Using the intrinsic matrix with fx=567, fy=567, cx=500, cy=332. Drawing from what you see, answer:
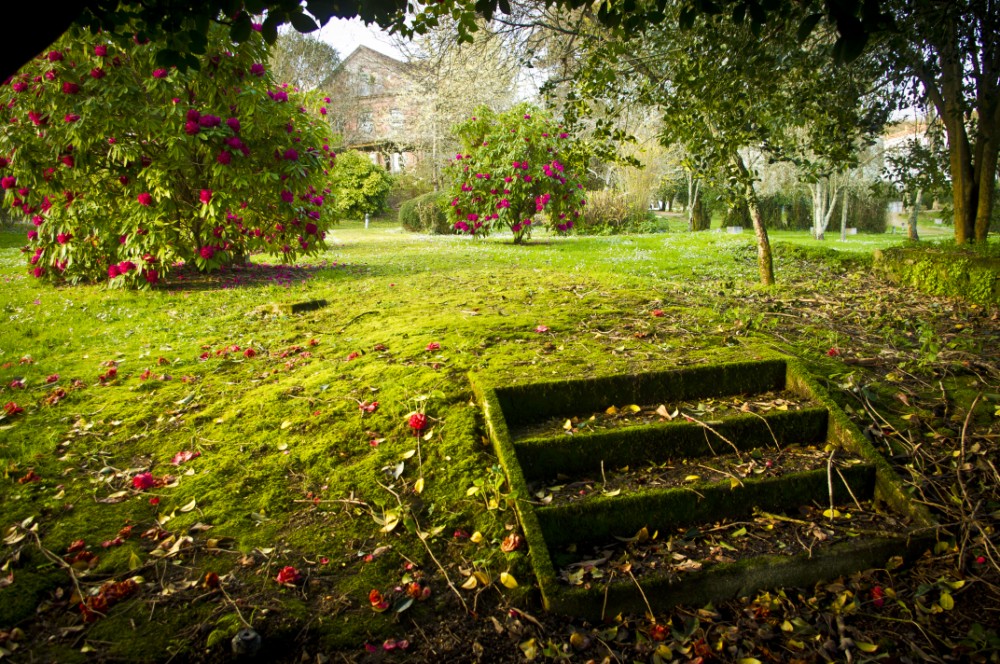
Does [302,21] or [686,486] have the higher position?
[302,21]

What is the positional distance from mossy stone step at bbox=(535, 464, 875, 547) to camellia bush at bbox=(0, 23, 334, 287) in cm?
639

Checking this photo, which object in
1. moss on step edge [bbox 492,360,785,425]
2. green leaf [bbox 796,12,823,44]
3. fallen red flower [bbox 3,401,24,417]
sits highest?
green leaf [bbox 796,12,823,44]

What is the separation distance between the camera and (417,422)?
11.5 ft

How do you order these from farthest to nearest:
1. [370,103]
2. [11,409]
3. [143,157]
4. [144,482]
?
[370,103]
[143,157]
[11,409]
[144,482]

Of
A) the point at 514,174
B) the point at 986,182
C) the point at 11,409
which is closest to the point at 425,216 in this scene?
the point at 514,174

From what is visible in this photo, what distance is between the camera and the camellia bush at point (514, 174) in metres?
13.0

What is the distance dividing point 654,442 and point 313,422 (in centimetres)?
214

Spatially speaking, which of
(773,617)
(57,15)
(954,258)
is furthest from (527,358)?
(954,258)

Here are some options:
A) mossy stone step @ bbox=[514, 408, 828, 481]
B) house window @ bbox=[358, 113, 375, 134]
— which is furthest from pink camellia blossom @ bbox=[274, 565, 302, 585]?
house window @ bbox=[358, 113, 375, 134]

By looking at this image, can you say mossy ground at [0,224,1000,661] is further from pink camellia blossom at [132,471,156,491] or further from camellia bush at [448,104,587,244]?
camellia bush at [448,104,587,244]

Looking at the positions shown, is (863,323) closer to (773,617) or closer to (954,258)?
(954,258)

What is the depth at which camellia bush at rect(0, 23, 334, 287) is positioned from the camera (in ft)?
22.5

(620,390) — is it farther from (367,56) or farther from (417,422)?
(367,56)

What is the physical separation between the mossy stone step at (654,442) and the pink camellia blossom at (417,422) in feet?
2.07
